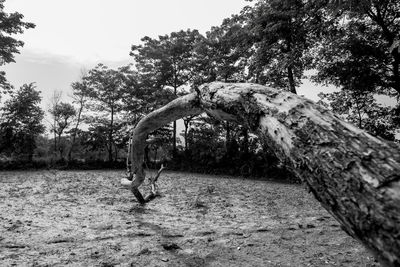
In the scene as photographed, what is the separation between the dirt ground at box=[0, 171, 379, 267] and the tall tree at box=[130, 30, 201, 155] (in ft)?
61.8

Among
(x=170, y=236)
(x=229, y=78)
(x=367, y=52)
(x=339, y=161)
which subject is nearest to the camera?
(x=339, y=161)

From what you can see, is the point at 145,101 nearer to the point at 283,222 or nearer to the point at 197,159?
the point at 197,159

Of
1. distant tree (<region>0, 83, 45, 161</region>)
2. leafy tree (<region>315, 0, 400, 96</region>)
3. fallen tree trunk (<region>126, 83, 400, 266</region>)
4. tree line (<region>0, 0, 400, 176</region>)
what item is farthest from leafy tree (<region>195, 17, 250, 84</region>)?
fallen tree trunk (<region>126, 83, 400, 266</region>)

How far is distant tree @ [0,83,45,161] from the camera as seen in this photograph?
22609mm

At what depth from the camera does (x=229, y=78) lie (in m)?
22.1

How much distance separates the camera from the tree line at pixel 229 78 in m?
13.7

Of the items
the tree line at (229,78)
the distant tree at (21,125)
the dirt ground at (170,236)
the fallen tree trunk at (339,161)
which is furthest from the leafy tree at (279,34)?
the distant tree at (21,125)

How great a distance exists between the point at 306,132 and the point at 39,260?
3.71 meters

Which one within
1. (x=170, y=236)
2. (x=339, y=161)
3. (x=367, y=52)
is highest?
(x=367, y=52)

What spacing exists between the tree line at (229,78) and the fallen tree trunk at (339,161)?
13.3 feet

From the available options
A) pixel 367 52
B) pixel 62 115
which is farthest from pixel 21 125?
pixel 367 52

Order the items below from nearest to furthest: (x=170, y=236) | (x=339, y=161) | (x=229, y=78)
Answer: (x=339, y=161) → (x=170, y=236) → (x=229, y=78)

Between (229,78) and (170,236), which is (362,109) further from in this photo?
(170,236)

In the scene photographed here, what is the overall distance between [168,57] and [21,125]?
14.0m
